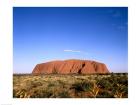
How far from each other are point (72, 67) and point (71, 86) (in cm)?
25

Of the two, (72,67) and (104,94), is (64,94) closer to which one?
(72,67)

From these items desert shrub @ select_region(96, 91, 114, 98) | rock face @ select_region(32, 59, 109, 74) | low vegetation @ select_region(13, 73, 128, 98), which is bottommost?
desert shrub @ select_region(96, 91, 114, 98)

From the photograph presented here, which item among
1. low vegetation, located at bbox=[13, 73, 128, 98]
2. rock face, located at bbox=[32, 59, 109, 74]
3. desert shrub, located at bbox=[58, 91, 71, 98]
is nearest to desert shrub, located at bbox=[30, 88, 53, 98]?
low vegetation, located at bbox=[13, 73, 128, 98]

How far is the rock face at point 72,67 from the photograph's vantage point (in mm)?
4426

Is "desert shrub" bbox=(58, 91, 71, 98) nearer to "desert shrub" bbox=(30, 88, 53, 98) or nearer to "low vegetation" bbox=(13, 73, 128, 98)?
"low vegetation" bbox=(13, 73, 128, 98)

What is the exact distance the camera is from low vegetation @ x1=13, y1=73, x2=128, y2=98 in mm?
4406

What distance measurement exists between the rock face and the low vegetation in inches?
2.3

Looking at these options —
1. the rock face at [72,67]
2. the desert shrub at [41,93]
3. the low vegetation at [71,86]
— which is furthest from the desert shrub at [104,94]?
the desert shrub at [41,93]

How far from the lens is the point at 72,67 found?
4.48m

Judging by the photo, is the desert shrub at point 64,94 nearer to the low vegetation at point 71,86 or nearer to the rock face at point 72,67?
the low vegetation at point 71,86

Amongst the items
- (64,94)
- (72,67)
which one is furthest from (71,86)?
(72,67)
